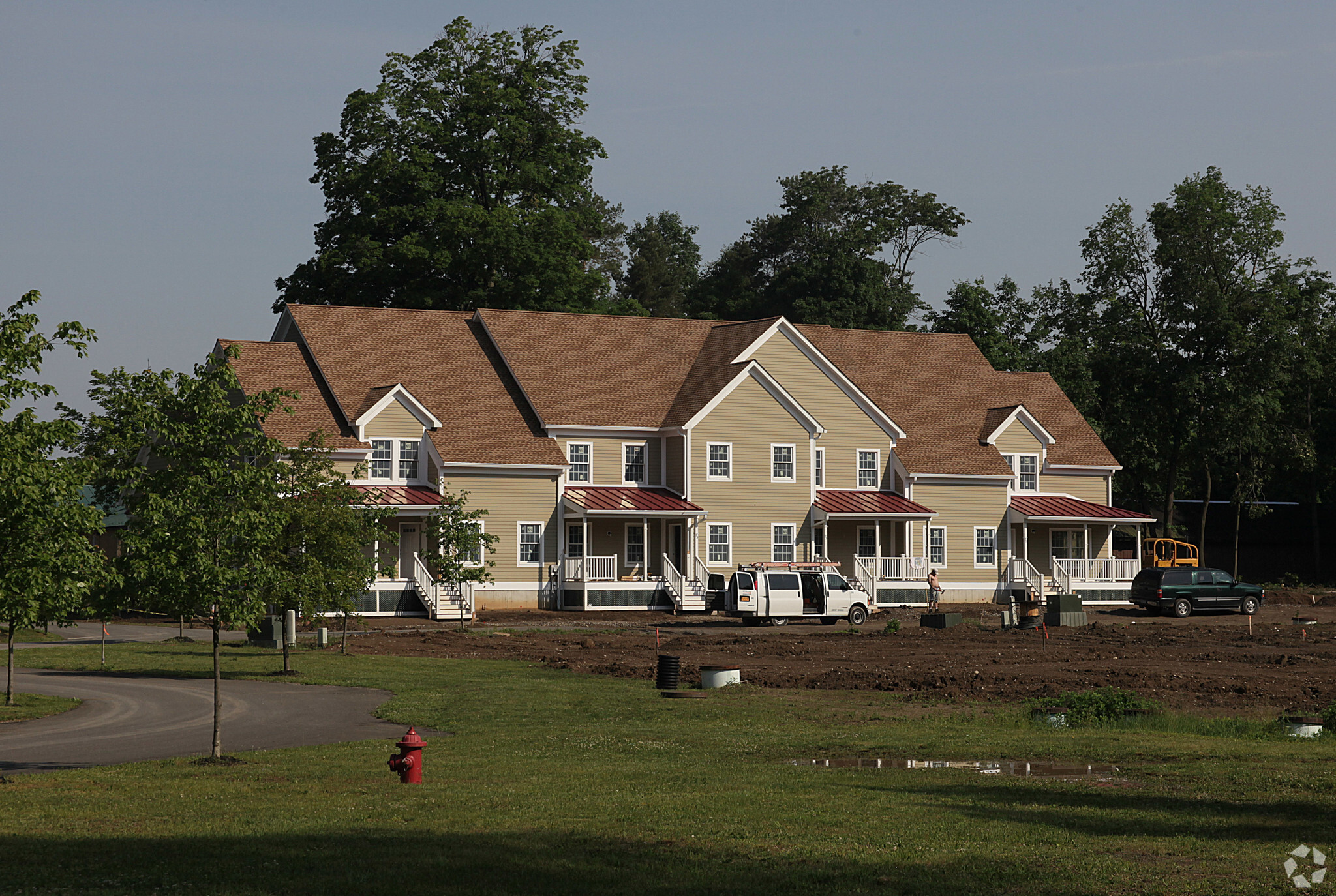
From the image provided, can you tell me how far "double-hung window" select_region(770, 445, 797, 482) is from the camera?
58.9 metres

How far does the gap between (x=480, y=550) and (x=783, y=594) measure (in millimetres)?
11506

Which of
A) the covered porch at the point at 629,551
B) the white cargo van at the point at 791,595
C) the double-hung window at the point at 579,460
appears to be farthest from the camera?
the double-hung window at the point at 579,460

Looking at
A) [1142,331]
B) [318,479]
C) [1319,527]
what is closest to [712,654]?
[318,479]

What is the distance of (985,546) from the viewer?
209 ft

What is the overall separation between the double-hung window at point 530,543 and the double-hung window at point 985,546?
2008 cm

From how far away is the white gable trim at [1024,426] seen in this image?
65312mm

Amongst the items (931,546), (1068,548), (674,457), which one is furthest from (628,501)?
(1068,548)

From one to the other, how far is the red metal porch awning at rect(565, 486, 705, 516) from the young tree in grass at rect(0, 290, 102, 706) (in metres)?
35.4

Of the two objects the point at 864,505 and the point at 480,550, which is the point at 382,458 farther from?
the point at 864,505

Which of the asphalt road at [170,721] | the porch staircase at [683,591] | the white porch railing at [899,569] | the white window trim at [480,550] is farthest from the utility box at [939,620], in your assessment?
the asphalt road at [170,721]

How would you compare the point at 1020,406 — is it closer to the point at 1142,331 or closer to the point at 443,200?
the point at 1142,331

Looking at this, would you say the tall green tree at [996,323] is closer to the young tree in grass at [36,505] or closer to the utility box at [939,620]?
the utility box at [939,620]

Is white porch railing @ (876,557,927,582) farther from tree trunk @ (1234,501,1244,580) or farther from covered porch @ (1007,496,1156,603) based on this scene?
tree trunk @ (1234,501,1244,580)

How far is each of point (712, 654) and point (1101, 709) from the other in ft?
48.3
